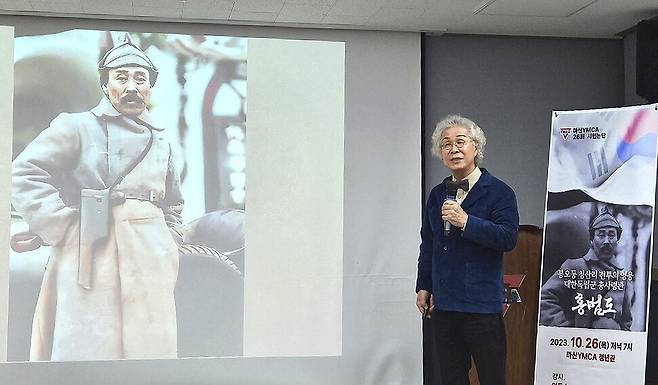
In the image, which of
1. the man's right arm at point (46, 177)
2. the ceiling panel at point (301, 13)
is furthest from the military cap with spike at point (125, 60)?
the ceiling panel at point (301, 13)

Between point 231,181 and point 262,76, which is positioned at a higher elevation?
point 262,76

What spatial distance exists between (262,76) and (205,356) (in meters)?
1.70

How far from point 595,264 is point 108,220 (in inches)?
106

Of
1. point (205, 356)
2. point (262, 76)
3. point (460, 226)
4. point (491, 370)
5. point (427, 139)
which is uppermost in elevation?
point (262, 76)

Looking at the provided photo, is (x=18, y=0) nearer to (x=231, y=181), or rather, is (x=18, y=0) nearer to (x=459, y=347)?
(x=231, y=181)

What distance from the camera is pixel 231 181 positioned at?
5.04 m

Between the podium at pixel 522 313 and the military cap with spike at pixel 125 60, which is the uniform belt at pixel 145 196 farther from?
the podium at pixel 522 313

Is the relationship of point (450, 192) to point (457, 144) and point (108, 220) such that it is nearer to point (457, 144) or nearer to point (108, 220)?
point (457, 144)

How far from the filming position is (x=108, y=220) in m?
4.88

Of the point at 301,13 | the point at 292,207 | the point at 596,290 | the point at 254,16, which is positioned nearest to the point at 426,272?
the point at 596,290

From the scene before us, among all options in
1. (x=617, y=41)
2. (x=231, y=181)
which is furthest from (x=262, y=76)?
(x=617, y=41)

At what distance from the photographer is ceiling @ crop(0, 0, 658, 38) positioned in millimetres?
4551

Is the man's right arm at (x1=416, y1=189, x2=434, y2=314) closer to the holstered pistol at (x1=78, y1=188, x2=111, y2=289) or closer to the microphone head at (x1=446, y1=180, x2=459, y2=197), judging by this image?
the microphone head at (x1=446, y1=180, x2=459, y2=197)

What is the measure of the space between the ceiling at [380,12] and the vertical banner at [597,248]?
856mm
